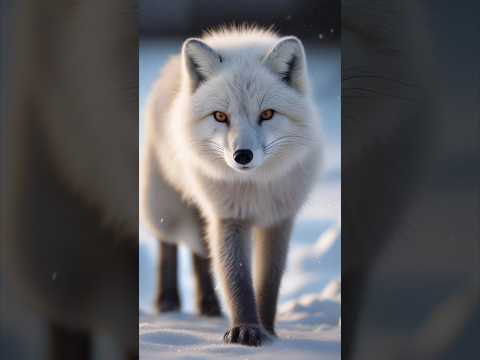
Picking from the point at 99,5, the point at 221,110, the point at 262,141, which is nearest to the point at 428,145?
the point at 262,141

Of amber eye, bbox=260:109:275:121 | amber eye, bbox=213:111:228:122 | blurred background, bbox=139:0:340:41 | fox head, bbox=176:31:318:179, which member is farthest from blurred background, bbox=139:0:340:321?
amber eye, bbox=213:111:228:122

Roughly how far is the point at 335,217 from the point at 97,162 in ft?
3.58

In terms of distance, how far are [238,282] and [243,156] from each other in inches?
22.3

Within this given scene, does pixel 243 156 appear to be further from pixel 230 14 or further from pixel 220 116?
pixel 230 14

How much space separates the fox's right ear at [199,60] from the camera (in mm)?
2256

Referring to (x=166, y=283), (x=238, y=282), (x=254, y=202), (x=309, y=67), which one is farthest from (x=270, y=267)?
(x=309, y=67)

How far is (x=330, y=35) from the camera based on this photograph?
7.71 ft

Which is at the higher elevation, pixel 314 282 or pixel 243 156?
pixel 243 156

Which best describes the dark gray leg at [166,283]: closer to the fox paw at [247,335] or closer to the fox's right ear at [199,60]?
the fox paw at [247,335]

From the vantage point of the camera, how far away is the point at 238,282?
7.61ft

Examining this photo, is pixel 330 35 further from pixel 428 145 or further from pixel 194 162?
pixel 194 162

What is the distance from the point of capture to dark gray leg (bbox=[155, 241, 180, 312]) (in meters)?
2.39

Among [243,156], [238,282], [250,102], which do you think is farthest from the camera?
[238,282]

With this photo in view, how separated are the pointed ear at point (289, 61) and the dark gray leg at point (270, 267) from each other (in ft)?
1.99
